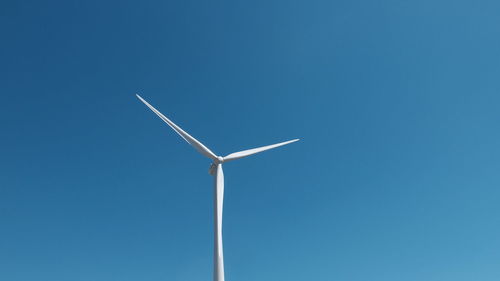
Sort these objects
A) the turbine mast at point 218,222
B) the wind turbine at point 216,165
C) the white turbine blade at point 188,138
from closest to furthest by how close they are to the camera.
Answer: the turbine mast at point 218,222
the wind turbine at point 216,165
the white turbine blade at point 188,138

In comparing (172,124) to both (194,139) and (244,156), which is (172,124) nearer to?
(194,139)

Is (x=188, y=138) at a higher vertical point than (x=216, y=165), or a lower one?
higher

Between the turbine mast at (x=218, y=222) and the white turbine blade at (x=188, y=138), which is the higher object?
the white turbine blade at (x=188, y=138)

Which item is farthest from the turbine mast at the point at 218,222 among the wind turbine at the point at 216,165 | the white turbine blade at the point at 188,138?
the white turbine blade at the point at 188,138

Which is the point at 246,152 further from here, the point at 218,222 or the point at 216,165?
the point at 218,222

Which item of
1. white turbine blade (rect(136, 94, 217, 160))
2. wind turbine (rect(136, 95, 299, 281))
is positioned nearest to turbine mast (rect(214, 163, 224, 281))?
wind turbine (rect(136, 95, 299, 281))

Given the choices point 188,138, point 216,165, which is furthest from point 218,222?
point 188,138

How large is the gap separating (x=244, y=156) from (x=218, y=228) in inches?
437

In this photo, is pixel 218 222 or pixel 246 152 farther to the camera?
pixel 246 152

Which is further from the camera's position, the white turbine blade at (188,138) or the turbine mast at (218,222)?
the white turbine blade at (188,138)

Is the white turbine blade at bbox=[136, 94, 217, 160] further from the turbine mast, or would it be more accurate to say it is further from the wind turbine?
the turbine mast

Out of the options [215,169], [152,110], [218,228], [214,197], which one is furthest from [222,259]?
[152,110]

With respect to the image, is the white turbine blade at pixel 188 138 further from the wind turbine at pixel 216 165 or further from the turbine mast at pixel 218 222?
the turbine mast at pixel 218 222

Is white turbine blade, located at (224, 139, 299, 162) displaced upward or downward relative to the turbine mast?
upward
